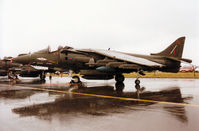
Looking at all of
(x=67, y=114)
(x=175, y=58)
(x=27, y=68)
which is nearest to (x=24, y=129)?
(x=67, y=114)

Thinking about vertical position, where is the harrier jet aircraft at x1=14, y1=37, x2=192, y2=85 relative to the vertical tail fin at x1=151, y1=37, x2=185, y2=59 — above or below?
below

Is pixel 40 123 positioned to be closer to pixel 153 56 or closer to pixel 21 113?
pixel 21 113

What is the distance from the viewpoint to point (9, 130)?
358 cm

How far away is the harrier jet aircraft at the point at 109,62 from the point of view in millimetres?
13047

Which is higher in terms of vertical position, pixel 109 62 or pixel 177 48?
pixel 177 48

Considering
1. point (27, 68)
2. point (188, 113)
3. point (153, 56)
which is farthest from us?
point (27, 68)

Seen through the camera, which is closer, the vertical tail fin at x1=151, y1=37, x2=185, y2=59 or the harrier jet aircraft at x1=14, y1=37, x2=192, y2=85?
the harrier jet aircraft at x1=14, y1=37, x2=192, y2=85

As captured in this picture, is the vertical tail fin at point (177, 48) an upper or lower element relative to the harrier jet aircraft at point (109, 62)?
Answer: upper

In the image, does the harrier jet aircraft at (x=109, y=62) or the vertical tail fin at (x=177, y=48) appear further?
the vertical tail fin at (x=177, y=48)

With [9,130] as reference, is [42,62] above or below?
above

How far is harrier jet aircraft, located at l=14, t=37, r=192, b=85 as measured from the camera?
42.8ft

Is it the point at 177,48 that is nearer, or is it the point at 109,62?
the point at 109,62

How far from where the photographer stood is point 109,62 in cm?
1356

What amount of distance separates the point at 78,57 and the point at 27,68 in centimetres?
992
